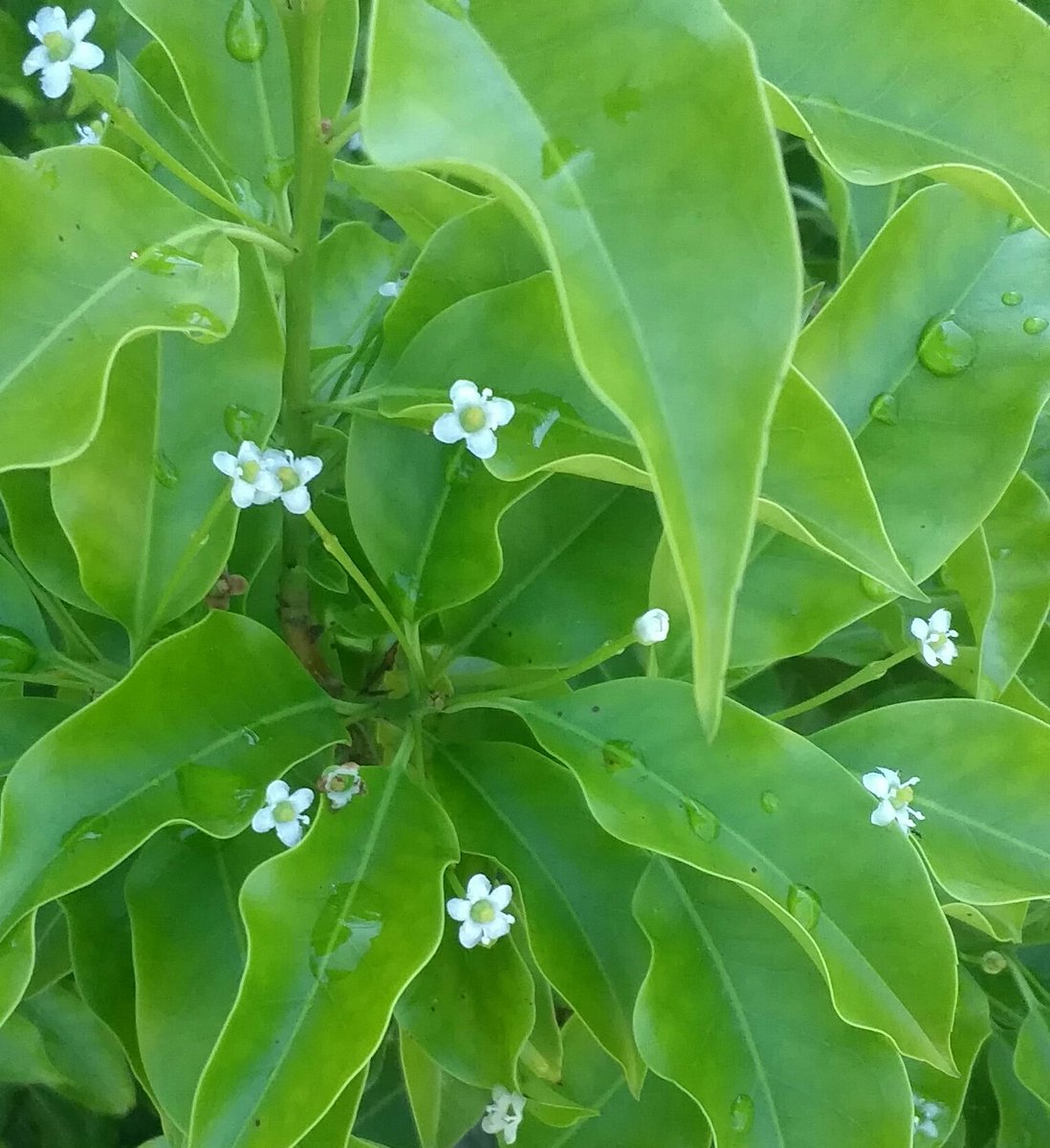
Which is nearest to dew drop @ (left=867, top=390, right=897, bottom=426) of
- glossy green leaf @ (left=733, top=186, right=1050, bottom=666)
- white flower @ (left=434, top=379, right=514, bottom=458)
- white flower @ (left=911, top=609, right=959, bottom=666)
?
glossy green leaf @ (left=733, top=186, right=1050, bottom=666)

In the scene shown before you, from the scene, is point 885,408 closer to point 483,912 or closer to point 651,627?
point 651,627

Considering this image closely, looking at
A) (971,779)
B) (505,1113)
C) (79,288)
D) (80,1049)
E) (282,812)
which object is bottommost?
(80,1049)

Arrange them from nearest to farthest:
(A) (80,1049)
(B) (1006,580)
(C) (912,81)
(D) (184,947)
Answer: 1. (C) (912,81)
2. (D) (184,947)
3. (B) (1006,580)
4. (A) (80,1049)

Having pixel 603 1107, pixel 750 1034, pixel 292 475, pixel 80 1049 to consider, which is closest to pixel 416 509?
pixel 292 475

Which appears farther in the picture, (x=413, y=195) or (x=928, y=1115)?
(x=928, y=1115)

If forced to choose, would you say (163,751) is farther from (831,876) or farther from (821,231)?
(821,231)

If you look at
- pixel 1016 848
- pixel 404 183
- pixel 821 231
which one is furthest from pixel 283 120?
pixel 821 231

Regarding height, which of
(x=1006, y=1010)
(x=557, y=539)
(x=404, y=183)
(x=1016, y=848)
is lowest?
(x=1006, y=1010)
